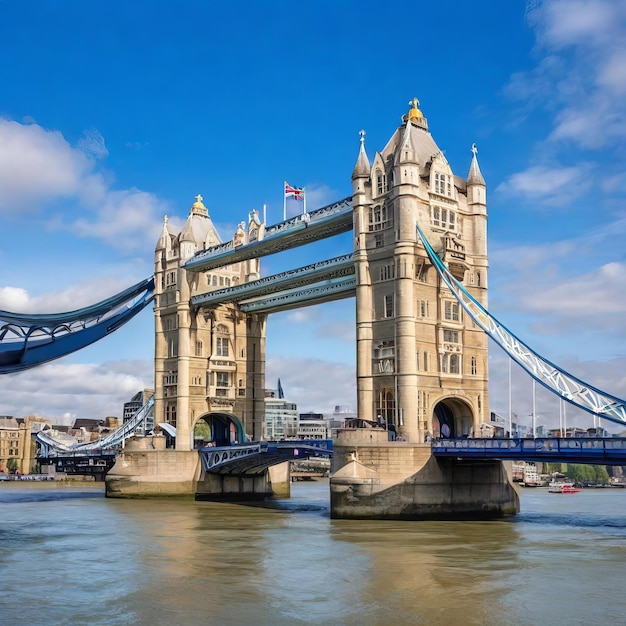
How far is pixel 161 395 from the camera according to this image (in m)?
89.4

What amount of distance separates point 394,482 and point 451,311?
1508 cm

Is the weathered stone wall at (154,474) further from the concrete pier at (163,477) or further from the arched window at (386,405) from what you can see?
the arched window at (386,405)

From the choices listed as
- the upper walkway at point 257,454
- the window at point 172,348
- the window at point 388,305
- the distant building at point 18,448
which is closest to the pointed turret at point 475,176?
the window at point 388,305

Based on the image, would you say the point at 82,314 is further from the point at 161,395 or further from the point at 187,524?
the point at 187,524

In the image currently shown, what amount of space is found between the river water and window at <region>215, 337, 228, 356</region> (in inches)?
1232

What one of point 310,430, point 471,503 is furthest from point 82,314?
point 310,430

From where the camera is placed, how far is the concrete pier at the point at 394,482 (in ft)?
182

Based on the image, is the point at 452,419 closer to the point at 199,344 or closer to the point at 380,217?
the point at 380,217

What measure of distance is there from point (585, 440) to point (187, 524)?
82.6ft

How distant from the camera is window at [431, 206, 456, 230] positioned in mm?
64438

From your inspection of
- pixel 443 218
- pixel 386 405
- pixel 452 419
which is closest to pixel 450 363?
pixel 452 419

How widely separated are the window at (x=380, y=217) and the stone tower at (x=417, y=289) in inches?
3.7

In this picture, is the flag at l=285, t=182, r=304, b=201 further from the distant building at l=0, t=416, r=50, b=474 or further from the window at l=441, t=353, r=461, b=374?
the distant building at l=0, t=416, r=50, b=474

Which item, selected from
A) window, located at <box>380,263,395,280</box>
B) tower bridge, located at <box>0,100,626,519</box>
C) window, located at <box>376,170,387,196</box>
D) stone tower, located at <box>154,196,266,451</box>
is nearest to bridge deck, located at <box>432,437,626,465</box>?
tower bridge, located at <box>0,100,626,519</box>
